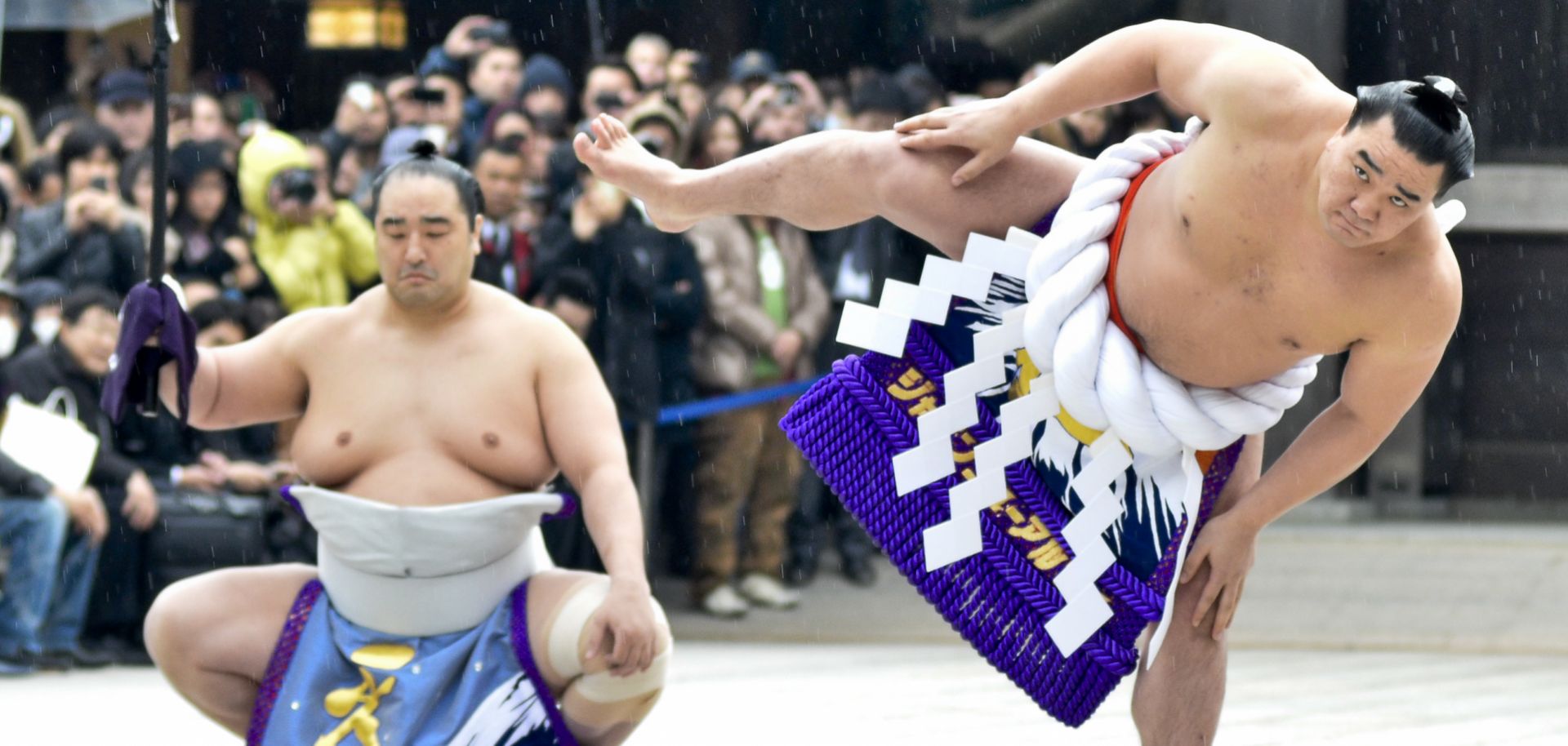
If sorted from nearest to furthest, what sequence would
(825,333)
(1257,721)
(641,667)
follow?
(641,667), (1257,721), (825,333)

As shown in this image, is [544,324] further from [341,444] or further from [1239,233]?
[1239,233]

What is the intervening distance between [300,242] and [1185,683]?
273cm

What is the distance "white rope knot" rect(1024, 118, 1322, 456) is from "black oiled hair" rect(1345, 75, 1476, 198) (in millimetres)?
335

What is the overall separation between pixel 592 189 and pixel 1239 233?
8.21ft

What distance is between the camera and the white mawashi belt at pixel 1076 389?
2467mm

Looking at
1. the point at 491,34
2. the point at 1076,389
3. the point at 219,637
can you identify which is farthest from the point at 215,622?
the point at 491,34

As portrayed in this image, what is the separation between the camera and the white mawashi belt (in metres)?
2.47

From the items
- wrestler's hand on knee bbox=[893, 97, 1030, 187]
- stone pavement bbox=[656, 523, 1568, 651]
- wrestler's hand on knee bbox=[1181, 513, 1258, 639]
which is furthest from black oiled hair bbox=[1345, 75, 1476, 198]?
stone pavement bbox=[656, 523, 1568, 651]

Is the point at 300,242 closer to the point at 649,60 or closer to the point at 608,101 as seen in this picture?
the point at 608,101

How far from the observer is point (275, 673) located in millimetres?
2645

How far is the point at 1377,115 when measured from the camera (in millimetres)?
2133

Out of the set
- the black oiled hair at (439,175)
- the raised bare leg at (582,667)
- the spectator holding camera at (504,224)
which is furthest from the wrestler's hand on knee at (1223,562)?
the spectator holding camera at (504,224)

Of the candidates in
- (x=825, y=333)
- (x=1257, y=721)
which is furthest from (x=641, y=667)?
(x=825, y=333)

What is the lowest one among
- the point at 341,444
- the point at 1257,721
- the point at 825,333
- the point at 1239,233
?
the point at 1257,721
